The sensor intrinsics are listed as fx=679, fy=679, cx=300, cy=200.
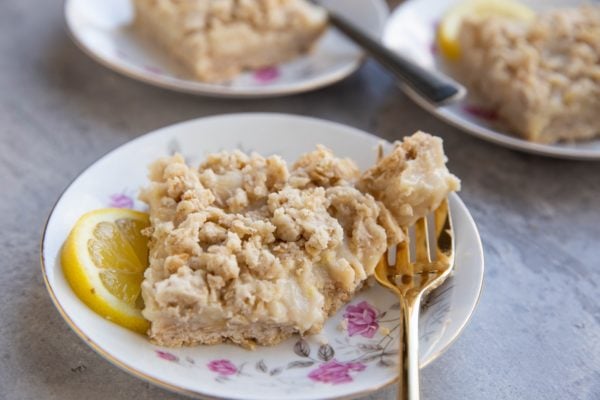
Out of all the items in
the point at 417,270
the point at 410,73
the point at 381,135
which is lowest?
the point at 381,135

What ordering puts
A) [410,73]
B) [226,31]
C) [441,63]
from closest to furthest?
[410,73] → [226,31] → [441,63]

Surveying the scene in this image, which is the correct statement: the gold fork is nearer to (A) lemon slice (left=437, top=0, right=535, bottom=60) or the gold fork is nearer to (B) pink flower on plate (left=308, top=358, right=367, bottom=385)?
(B) pink flower on plate (left=308, top=358, right=367, bottom=385)

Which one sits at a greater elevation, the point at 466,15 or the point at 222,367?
the point at 466,15

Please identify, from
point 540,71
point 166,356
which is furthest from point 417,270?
point 540,71

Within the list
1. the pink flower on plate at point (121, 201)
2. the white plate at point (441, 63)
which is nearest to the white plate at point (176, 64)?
the white plate at point (441, 63)

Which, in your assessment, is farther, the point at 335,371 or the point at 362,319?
the point at 362,319

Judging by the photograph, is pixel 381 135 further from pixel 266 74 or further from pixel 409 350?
pixel 409 350

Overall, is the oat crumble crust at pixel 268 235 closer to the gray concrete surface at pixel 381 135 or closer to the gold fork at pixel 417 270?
the gold fork at pixel 417 270
